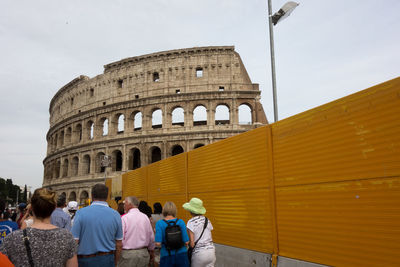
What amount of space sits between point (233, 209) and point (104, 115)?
92.0 ft

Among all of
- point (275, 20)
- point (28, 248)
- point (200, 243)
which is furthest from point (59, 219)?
point (275, 20)

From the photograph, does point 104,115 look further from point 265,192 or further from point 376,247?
point 376,247

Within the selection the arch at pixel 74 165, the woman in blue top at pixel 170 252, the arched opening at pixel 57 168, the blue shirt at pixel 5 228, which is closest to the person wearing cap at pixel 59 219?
the blue shirt at pixel 5 228

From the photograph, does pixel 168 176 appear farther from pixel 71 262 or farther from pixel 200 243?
pixel 71 262

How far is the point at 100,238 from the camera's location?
3582 millimetres

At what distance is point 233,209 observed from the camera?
6.32 m

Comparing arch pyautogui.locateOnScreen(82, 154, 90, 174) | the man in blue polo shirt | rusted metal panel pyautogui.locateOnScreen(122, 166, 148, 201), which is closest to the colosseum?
arch pyautogui.locateOnScreen(82, 154, 90, 174)

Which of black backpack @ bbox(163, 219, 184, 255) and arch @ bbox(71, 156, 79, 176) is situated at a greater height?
arch @ bbox(71, 156, 79, 176)

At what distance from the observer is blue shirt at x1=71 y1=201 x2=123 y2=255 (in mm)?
3512

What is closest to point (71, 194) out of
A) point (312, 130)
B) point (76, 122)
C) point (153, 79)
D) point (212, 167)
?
point (76, 122)

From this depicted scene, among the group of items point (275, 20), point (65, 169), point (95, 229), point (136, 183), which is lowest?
A: point (95, 229)

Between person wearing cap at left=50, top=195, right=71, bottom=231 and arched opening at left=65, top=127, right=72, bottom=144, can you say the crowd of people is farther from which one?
arched opening at left=65, top=127, right=72, bottom=144

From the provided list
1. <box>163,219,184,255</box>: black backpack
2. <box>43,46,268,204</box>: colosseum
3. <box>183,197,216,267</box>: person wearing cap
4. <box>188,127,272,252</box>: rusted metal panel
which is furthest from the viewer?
<box>43,46,268,204</box>: colosseum

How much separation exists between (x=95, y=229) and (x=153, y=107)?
26422 mm
